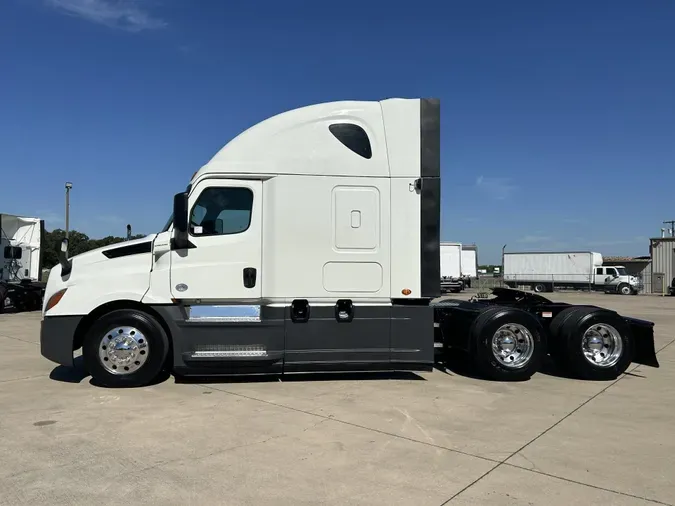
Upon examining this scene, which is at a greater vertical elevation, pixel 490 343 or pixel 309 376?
pixel 490 343

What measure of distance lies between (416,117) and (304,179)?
174cm

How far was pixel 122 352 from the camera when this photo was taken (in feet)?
21.9

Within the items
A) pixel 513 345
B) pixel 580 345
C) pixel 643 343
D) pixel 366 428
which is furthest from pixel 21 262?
pixel 643 343

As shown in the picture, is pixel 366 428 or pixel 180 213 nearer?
pixel 366 428

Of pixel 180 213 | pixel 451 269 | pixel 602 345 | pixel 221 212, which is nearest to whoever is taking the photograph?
pixel 180 213

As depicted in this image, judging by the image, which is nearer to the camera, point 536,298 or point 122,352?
point 122,352

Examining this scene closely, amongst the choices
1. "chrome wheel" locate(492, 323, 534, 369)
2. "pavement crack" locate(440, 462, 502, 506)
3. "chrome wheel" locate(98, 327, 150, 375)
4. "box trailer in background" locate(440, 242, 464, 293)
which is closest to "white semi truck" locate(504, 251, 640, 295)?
"box trailer in background" locate(440, 242, 464, 293)

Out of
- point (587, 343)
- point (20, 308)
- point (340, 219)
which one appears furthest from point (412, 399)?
point (20, 308)

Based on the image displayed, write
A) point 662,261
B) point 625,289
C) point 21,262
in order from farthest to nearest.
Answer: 1. point 662,261
2. point 625,289
3. point 21,262

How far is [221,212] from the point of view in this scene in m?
6.85

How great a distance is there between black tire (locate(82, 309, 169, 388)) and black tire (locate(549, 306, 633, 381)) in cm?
549

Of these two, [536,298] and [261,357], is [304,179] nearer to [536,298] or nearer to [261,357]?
[261,357]

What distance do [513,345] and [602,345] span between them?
135cm

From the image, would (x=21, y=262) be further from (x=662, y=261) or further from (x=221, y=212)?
(x=662, y=261)
